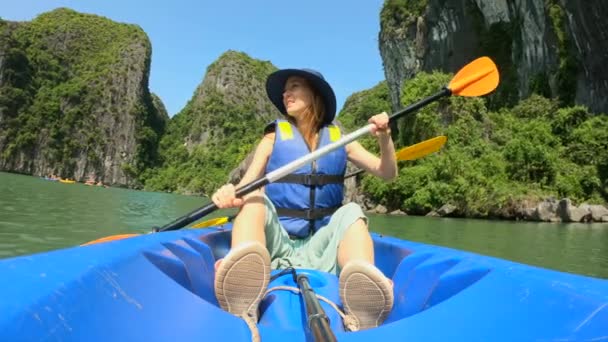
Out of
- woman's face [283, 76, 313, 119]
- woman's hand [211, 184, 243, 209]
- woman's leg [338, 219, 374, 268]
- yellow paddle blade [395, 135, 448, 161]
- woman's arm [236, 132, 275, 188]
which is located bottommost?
woman's leg [338, 219, 374, 268]

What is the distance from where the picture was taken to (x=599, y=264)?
19.4ft

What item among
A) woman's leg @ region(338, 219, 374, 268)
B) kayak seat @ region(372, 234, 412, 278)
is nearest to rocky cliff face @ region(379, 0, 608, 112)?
kayak seat @ region(372, 234, 412, 278)

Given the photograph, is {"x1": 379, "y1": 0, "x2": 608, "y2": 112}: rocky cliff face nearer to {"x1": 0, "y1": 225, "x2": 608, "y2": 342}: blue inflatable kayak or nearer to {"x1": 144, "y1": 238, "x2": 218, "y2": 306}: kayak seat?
{"x1": 144, "y1": 238, "x2": 218, "y2": 306}: kayak seat

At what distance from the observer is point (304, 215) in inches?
79.7

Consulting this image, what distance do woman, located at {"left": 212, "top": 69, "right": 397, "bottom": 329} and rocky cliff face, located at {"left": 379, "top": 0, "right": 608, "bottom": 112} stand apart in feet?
59.3

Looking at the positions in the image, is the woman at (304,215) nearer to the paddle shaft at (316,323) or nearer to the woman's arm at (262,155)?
the woman's arm at (262,155)

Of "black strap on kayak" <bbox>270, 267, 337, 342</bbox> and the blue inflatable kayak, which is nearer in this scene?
the blue inflatable kayak

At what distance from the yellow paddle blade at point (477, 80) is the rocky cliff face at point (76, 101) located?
2431 inches

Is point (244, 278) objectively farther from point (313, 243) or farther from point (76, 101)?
point (76, 101)

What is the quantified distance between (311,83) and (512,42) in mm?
26351

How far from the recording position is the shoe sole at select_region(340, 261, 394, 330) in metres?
1.30

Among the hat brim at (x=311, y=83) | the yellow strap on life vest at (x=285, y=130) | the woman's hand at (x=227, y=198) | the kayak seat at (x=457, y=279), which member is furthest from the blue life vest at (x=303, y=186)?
the kayak seat at (x=457, y=279)

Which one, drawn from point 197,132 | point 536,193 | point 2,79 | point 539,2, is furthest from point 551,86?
point 2,79

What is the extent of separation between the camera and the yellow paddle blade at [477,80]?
272cm
